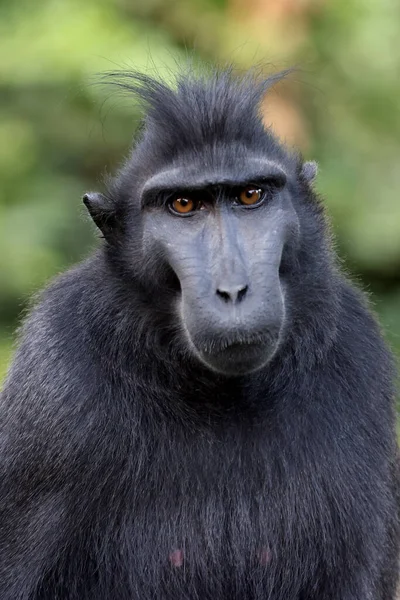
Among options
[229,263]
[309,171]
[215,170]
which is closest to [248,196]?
[215,170]

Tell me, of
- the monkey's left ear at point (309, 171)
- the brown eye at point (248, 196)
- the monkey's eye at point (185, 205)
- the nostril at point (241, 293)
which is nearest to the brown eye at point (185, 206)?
the monkey's eye at point (185, 205)

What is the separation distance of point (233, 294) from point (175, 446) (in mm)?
956

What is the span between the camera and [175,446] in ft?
16.1

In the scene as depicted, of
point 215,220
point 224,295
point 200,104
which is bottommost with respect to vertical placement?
point 224,295

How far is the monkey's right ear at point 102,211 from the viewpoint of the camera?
5.07 meters

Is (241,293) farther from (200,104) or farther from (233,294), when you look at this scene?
(200,104)

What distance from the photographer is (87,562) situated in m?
4.95

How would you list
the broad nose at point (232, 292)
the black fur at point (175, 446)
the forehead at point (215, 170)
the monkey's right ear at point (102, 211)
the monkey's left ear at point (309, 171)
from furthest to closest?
the monkey's left ear at point (309, 171) → the monkey's right ear at point (102, 211) → the black fur at point (175, 446) → the forehead at point (215, 170) → the broad nose at point (232, 292)

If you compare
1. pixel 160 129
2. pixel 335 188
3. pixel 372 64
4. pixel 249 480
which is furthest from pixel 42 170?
pixel 249 480

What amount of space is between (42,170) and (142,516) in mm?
5557

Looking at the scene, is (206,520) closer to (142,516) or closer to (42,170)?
(142,516)

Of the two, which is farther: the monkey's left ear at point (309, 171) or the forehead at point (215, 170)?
the monkey's left ear at point (309, 171)

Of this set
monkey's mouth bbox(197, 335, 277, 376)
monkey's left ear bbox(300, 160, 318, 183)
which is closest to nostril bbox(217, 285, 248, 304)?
monkey's mouth bbox(197, 335, 277, 376)

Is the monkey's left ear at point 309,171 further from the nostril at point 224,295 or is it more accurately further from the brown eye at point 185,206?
the nostril at point 224,295
